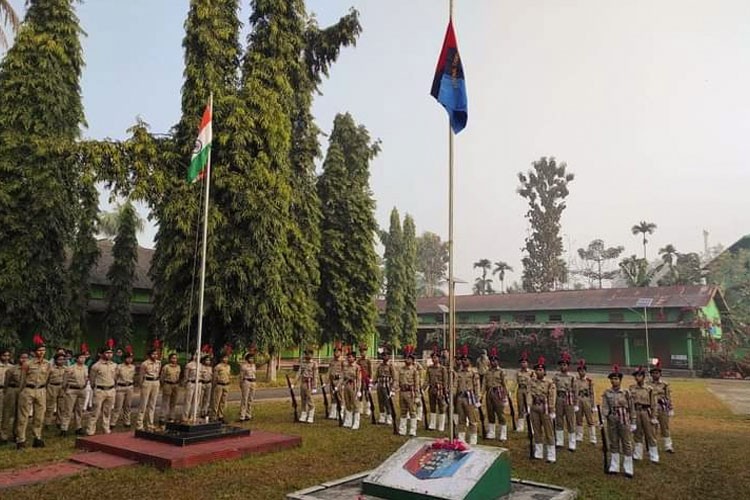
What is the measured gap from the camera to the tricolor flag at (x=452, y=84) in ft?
26.0

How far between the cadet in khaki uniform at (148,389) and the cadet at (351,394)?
13.1ft

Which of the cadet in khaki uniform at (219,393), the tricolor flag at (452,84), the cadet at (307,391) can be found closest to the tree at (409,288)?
the cadet at (307,391)

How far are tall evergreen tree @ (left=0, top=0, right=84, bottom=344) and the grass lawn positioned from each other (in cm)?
1022

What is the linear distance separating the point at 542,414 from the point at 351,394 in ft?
Result: 15.0

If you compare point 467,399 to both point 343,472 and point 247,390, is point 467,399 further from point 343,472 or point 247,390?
point 247,390

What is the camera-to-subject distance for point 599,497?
7.34m

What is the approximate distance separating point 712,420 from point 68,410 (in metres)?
15.3

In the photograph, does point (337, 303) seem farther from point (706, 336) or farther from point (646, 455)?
point (706, 336)

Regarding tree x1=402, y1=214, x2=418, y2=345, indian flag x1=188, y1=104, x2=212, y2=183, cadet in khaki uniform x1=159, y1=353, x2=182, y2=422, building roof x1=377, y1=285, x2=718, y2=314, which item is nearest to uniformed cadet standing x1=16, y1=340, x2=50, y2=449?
cadet in khaki uniform x1=159, y1=353, x2=182, y2=422

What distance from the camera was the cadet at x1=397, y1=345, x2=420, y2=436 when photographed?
11.7 metres

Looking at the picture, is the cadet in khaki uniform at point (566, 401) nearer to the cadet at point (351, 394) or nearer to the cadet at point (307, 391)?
the cadet at point (351, 394)

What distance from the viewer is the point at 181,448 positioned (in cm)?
906

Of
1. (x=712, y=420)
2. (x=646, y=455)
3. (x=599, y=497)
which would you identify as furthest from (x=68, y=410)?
(x=712, y=420)

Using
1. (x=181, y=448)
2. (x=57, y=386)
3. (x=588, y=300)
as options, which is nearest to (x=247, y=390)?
(x=57, y=386)
